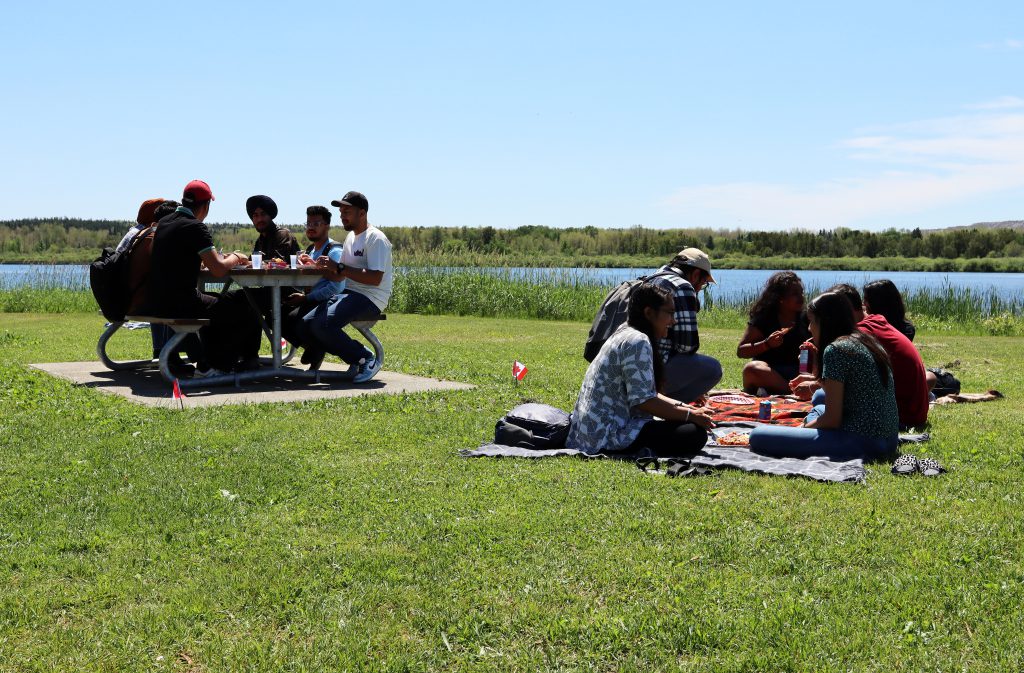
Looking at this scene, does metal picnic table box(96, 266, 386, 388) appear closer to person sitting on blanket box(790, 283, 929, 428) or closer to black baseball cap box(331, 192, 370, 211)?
black baseball cap box(331, 192, 370, 211)

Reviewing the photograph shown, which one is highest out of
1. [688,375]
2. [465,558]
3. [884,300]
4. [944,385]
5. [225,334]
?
[884,300]

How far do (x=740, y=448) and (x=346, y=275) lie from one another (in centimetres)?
403

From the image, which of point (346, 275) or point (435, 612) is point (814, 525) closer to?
point (435, 612)

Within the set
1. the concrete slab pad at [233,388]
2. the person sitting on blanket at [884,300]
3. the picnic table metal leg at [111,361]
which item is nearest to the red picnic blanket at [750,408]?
the person sitting on blanket at [884,300]

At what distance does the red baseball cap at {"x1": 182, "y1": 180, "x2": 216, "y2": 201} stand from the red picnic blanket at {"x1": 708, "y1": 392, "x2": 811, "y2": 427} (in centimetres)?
443

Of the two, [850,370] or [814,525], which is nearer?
[814,525]

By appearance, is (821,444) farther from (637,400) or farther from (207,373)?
(207,373)

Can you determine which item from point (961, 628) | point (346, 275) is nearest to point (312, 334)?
point (346, 275)

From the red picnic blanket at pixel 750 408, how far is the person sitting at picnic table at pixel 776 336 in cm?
16

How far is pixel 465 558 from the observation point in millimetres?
4047

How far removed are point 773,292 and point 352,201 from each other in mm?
3696

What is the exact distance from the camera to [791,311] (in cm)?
866

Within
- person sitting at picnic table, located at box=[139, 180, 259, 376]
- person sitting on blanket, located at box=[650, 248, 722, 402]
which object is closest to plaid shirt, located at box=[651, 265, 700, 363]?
person sitting on blanket, located at box=[650, 248, 722, 402]

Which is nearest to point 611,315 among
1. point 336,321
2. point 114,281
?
point 336,321
